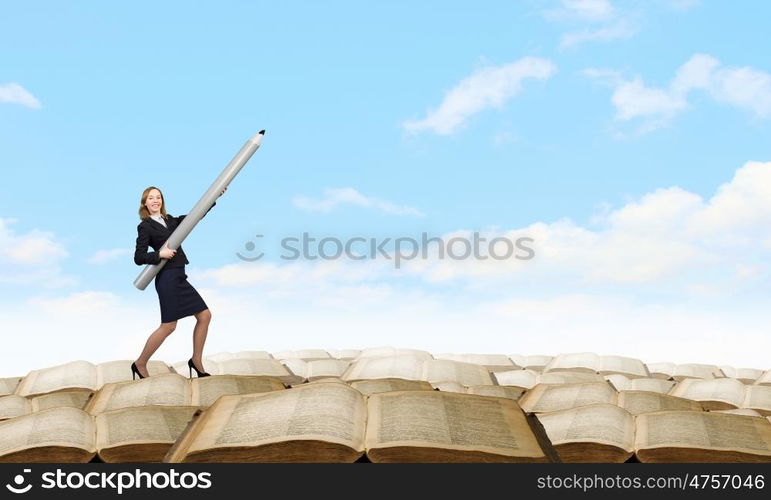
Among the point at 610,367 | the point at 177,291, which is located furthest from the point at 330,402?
the point at 610,367

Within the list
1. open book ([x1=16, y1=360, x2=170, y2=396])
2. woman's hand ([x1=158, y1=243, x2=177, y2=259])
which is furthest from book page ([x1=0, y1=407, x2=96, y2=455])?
open book ([x1=16, y1=360, x2=170, y2=396])

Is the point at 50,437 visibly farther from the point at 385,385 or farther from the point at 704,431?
the point at 704,431

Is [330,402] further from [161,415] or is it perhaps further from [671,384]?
[671,384]

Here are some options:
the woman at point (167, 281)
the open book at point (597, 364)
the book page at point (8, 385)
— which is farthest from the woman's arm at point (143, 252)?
the open book at point (597, 364)

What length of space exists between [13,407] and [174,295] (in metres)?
2.27

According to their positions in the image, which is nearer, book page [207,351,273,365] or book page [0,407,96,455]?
book page [0,407,96,455]

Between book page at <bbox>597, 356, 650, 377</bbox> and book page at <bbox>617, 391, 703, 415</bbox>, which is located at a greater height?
book page at <bbox>597, 356, 650, 377</bbox>

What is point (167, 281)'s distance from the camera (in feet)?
40.9

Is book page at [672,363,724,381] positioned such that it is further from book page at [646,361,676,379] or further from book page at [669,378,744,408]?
book page at [669,378,744,408]

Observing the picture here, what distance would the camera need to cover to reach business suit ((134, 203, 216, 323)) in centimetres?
1246

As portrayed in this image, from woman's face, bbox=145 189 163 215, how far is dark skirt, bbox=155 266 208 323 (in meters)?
0.74

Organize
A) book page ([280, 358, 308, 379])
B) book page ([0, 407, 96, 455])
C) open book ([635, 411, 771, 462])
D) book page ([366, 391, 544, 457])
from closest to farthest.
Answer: book page ([366, 391, 544, 457]) < open book ([635, 411, 771, 462]) < book page ([0, 407, 96, 455]) < book page ([280, 358, 308, 379])

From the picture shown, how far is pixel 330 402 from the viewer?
6.59m
